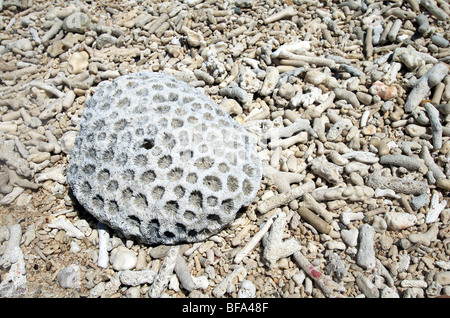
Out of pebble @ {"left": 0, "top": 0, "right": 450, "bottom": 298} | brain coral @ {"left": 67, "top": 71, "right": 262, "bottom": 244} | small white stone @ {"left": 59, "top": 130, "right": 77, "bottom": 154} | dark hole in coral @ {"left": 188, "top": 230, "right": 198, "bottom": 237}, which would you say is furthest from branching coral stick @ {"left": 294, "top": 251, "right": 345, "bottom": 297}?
small white stone @ {"left": 59, "top": 130, "right": 77, "bottom": 154}

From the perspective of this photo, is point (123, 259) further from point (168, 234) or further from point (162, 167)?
point (162, 167)

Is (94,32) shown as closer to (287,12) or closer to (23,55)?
(23,55)

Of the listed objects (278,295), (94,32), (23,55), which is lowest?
(278,295)

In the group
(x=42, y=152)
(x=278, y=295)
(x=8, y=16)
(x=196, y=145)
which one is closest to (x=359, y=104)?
(x=196, y=145)

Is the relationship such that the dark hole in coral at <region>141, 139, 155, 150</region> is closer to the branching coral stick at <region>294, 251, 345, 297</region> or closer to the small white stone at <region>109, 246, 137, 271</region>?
the small white stone at <region>109, 246, 137, 271</region>

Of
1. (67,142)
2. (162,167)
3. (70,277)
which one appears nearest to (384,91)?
(162,167)
